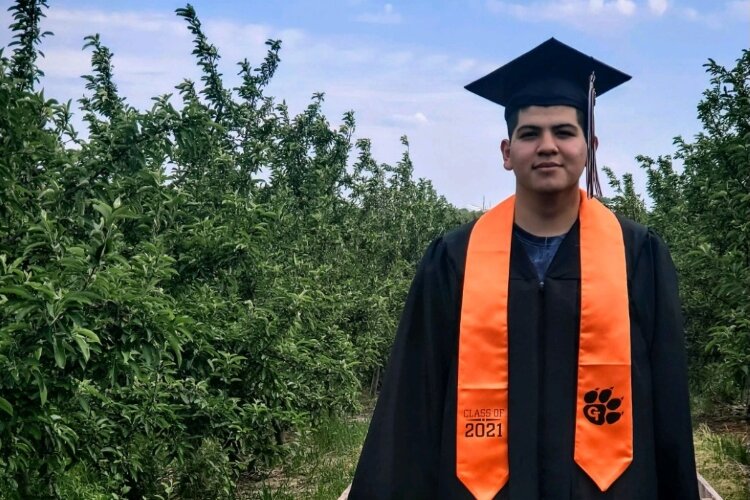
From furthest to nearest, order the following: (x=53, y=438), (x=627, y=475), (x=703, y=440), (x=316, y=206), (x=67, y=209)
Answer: (x=703, y=440), (x=316, y=206), (x=67, y=209), (x=53, y=438), (x=627, y=475)

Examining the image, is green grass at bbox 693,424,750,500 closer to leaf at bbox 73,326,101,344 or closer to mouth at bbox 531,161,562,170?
mouth at bbox 531,161,562,170

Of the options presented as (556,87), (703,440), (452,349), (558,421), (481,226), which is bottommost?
(703,440)

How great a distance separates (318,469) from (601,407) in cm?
669

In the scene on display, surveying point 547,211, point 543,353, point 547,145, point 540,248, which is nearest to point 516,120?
point 547,145

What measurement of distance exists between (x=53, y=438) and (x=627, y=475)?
8.55 ft

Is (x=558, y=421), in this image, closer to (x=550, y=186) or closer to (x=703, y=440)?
(x=550, y=186)

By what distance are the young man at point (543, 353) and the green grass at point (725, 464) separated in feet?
19.3

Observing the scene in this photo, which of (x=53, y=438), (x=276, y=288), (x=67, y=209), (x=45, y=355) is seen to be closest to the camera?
(x=45, y=355)

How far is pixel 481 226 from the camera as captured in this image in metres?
3.13

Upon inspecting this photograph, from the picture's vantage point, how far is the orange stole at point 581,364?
2814mm

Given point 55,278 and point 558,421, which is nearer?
point 558,421

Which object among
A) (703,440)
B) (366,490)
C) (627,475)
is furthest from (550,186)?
(703,440)

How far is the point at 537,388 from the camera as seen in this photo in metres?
2.85

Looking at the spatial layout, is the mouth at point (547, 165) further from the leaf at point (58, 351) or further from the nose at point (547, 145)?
the leaf at point (58, 351)
